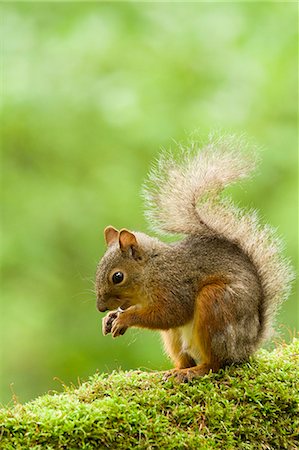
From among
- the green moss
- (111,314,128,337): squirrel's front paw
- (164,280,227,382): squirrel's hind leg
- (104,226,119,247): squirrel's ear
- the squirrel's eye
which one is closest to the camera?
the green moss

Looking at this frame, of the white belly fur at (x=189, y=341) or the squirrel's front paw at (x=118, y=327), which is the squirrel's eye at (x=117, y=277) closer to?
the squirrel's front paw at (x=118, y=327)

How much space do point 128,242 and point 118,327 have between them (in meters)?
0.40

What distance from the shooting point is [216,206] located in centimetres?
353

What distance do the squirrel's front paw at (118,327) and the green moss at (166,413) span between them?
19 cm

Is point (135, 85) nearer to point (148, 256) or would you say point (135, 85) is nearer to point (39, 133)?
point (39, 133)

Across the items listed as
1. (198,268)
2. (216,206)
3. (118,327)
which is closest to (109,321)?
(118,327)

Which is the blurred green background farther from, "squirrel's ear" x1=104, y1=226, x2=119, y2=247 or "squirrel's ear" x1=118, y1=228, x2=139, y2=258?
"squirrel's ear" x1=118, y1=228, x2=139, y2=258

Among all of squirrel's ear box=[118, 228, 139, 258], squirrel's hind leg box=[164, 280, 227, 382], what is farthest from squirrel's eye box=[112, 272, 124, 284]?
squirrel's hind leg box=[164, 280, 227, 382]

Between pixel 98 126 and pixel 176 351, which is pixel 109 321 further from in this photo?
pixel 98 126

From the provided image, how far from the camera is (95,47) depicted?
19.9 ft

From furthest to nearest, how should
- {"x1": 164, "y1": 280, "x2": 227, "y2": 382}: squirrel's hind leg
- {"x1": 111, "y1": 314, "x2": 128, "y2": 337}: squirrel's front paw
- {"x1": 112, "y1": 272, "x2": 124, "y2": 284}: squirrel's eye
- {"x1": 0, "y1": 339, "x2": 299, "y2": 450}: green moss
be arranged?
{"x1": 112, "y1": 272, "x2": 124, "y2": 284}: squirrel's eye → {"x1": 111, "y1": 314, "x2": 128, "y2": 337}: squirrel's front paw → {"x1": 164, "y1": 280, "x2": 227, "y2": 382}: squirrel's hind leg → {"x1": 0, "y1": 339, "x2": 299, "y2": 450}: green moss

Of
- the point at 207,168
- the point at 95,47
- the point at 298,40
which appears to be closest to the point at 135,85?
the point at 95,47

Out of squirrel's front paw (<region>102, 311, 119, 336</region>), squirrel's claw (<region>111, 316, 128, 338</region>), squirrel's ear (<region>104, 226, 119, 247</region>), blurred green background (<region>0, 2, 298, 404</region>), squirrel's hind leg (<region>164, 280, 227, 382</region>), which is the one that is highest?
blurred green background (<region>0, 2, 298, 404</region>)

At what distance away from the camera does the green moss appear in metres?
2.65
